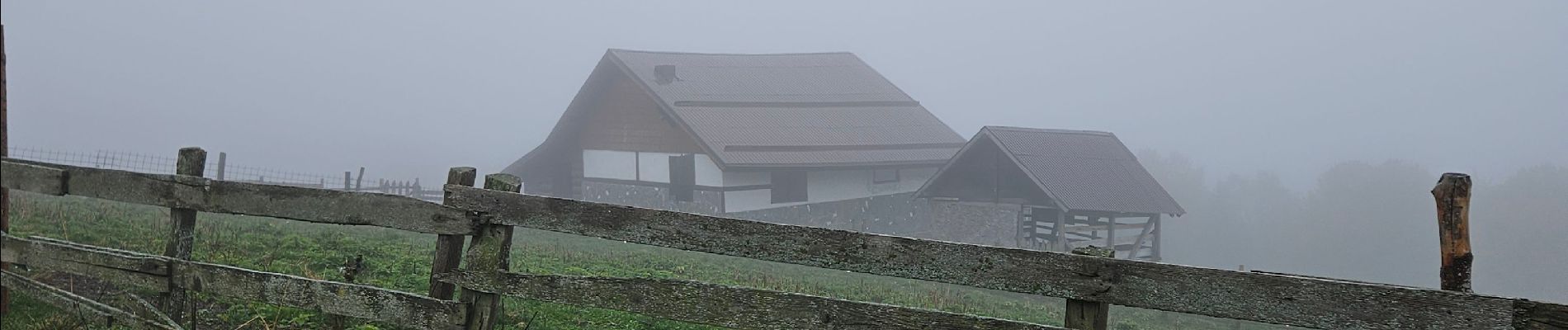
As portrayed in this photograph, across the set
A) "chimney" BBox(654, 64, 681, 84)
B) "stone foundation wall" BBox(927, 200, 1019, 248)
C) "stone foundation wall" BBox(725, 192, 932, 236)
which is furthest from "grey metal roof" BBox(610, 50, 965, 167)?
"stone foundation wall" BBox(927, 200, 1019, 248)

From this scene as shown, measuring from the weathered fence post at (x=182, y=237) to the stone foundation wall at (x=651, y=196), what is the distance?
2596 centimetres

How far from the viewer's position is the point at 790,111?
41031 millimetres

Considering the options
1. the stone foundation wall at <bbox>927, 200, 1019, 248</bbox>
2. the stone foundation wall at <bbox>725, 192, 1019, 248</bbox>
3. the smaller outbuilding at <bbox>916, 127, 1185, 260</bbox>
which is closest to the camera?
the smaller outbuilding at <bbox>916, 127, 1185, 260</bbox>

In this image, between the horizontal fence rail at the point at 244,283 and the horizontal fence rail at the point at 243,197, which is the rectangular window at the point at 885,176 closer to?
the horizontal fence rail at the point at 243,197

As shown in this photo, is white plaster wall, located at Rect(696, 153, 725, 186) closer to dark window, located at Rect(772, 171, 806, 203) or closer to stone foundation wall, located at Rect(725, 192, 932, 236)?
stone foundation wall, located at Rect(725, 192, 932, 236)

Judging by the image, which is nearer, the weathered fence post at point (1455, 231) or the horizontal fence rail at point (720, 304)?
the weathered fence post at point (1455, 231)

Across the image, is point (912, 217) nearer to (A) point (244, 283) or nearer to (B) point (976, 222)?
(B) point (976, 222)

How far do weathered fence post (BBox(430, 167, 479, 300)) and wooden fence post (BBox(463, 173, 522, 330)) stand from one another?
10 cm

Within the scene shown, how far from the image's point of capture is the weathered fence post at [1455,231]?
12.8ft

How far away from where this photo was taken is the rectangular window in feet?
126

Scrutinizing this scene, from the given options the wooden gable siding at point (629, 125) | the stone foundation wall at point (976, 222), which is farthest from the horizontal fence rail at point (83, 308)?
the wooden gable siding at point (629, 125)

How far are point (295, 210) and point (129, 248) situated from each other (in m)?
5.11

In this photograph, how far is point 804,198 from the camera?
3612 centimetres

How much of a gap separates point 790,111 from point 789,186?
18.6 ft
